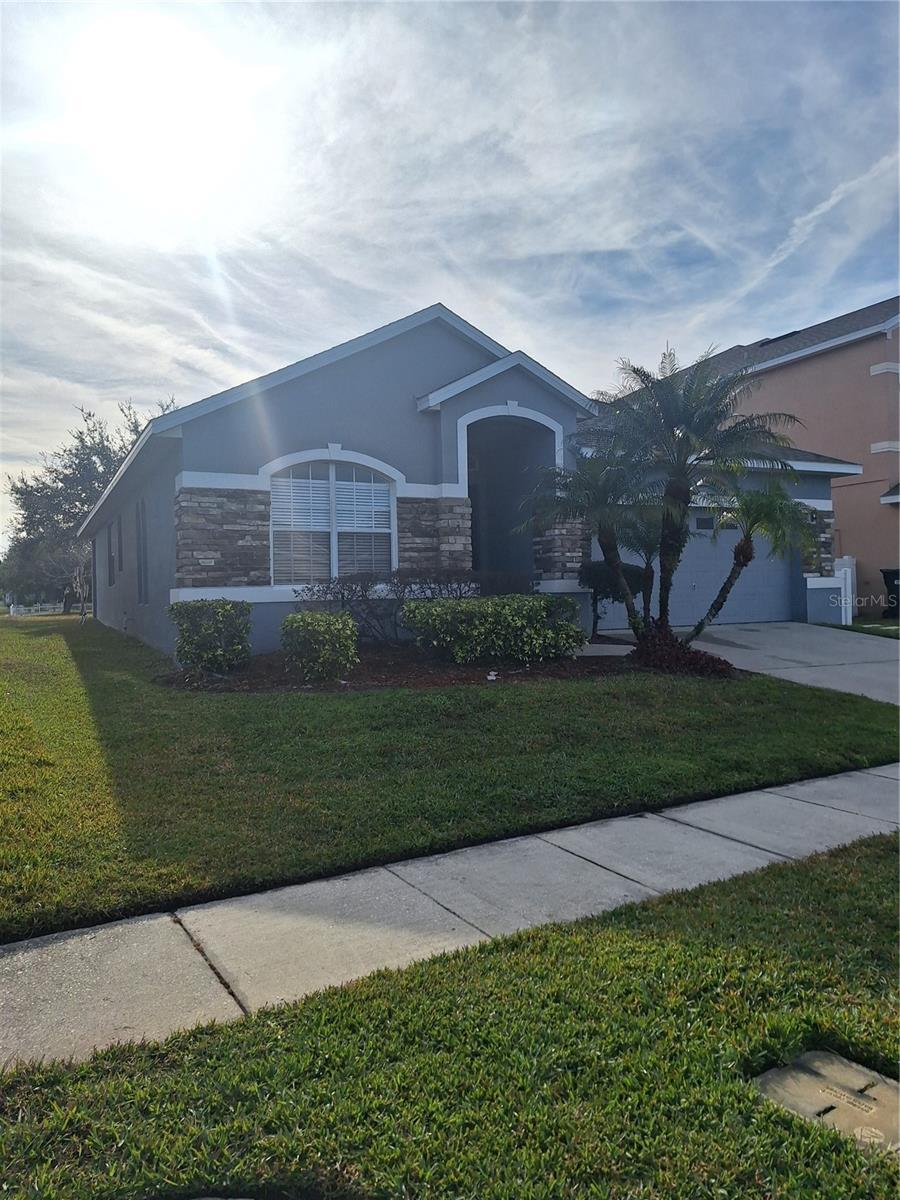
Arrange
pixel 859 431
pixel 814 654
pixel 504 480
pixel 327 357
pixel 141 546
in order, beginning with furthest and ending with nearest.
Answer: pixel 859 431 < pixel 141 546 < pixel 504 480 < pixel 814 654 < pixel 327 357

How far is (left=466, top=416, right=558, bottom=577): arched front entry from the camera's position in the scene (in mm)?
14367

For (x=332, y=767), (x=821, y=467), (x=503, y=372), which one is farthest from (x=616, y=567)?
(x=821, y=467)

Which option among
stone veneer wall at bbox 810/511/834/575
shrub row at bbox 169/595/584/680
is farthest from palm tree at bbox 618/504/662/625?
stone veneer wall at bbox 810/511/834/575

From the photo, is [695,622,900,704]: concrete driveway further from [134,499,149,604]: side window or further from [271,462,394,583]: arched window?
[134,499,149,604]: side window

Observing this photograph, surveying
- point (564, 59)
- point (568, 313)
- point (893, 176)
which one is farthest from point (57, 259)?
point (893, 176)

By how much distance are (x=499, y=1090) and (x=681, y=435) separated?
33.2 ft

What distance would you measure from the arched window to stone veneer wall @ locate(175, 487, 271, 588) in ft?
1.09

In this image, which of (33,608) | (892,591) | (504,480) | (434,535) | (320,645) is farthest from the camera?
(33,608)

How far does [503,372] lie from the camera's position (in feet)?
44.4

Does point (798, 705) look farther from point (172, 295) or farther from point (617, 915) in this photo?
point (172, 295)

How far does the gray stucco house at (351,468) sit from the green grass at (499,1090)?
29.0ft

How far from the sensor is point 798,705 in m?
9.27

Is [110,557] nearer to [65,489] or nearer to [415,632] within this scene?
[415,632]

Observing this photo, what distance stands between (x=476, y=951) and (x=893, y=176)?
886 cm
